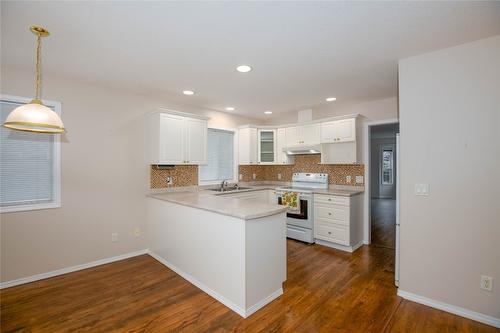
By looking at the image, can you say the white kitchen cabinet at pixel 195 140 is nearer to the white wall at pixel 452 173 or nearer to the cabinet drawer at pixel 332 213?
the cabinet drawer at pixel 332 213

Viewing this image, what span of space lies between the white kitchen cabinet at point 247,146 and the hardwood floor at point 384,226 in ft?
9.37

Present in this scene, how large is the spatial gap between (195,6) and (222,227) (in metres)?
1.92

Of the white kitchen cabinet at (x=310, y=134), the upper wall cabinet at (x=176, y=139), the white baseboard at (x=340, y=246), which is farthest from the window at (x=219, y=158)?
the white baseboard at (x=340, y=246)

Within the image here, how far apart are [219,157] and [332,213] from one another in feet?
8.20

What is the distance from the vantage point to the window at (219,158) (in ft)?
15.7

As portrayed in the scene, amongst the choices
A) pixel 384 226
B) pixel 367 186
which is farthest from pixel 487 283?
pixel 384 226

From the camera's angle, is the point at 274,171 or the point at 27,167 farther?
the point at 274,171

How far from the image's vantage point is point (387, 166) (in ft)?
31.5

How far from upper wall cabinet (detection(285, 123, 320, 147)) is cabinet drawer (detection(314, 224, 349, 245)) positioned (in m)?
1.58

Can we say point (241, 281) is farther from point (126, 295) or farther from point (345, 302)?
point (126, 295)

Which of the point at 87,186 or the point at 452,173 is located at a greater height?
the point at 452,173

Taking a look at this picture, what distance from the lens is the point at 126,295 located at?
257 cm

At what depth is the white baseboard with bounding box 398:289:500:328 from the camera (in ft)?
6.83

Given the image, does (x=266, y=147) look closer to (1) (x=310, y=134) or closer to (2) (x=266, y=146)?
(2) (x=266, y=146)
